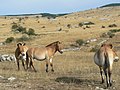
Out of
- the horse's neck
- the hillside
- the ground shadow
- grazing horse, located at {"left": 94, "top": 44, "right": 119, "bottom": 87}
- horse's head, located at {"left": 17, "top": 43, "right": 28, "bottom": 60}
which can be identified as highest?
grazing horse, located at {"left": 94, "top": 44, "right": 119, "bottom": 87}

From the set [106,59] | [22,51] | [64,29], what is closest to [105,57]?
[106,59]

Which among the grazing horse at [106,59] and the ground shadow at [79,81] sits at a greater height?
the grazing horse at [106,59]

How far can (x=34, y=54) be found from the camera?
20016 millimetres

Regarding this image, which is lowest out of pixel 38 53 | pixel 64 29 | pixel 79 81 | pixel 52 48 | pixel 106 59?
pixel 64 29

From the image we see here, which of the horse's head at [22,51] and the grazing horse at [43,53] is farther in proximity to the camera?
the horse's head at [22,51]

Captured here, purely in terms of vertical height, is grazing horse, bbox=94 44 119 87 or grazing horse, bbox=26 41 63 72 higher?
grazing horse, bbox=94 44 119 87

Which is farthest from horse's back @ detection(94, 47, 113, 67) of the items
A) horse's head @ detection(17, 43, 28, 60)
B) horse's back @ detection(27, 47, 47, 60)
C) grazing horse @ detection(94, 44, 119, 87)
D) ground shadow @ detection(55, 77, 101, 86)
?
horse's head @ detection(17, 43, 28, 60)

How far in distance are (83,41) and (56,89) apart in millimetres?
31917

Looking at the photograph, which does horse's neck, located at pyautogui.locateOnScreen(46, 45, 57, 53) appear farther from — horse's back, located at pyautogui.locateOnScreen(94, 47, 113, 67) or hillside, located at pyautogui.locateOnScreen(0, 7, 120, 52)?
hillside, located at pyautogui.locateOnScreen(0, 7, 120, 52)

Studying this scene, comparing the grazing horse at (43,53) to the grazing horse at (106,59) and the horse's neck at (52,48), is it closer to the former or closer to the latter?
the horse's neck at (52,48)

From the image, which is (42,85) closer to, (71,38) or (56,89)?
(56,89)

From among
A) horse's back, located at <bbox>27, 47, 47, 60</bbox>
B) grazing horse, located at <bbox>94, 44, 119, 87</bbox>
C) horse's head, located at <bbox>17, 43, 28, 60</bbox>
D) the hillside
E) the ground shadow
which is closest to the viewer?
grazing horse, located at <bbox>94, 44, 119, 87</bbox>

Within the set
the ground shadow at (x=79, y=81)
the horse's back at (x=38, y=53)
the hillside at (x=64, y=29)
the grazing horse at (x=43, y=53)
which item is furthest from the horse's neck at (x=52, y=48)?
the hillside at (x=64, y=29)

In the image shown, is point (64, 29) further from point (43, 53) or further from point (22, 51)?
point (43, 53)
